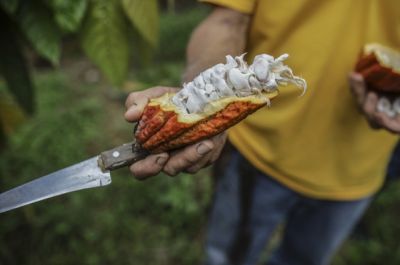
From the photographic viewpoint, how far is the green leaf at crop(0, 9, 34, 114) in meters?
1.10

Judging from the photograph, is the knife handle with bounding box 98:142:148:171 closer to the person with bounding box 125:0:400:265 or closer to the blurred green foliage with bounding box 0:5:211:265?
the person with bounding box 125:0:400:265

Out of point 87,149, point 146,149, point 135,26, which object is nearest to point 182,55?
point 87,149

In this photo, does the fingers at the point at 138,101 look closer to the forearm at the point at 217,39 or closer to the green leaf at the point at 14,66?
the forearm at the point at 217,39

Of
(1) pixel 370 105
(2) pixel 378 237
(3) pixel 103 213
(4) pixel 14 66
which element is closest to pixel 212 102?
(1) pixel 370 105

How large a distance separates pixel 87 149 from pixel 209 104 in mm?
1569

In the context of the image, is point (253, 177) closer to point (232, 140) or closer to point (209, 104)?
point (232, 140)

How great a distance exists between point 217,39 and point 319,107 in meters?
0.30

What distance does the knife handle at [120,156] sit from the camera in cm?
73

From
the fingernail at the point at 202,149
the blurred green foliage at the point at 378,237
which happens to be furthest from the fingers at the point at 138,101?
the blurred green foliage at the point at 378,237

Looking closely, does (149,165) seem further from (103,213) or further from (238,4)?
(103,213)

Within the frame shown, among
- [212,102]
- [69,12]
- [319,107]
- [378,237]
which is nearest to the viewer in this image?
[212,102]

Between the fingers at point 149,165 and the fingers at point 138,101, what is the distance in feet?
0.23

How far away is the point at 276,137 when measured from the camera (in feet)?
3.81

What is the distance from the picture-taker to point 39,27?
101 cm
